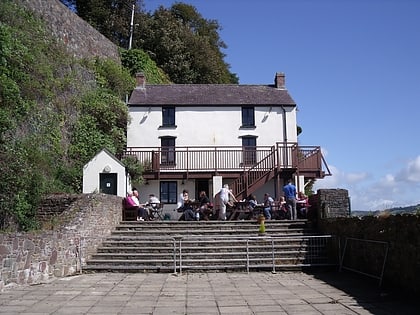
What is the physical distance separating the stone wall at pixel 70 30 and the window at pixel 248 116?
34.8 feet

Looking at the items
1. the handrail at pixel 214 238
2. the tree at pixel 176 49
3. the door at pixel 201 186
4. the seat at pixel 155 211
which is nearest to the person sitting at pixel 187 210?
the seat at pixel 155 211

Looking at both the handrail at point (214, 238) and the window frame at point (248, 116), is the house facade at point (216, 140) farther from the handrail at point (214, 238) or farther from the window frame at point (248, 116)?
the handrail at point (214, 238)

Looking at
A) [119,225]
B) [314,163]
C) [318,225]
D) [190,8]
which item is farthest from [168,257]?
[190,8]

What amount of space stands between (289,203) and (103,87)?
1587 cm

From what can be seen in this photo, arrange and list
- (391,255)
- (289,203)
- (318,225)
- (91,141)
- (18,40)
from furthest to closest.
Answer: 1. (91,141)
2. (18,40)
3. (289,203)
4. (318,225)
5. (391,255)

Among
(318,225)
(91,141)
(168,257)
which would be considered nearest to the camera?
(168,257)

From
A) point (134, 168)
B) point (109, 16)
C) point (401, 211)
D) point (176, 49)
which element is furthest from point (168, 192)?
point (109, 16)

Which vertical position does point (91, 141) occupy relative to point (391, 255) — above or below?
above

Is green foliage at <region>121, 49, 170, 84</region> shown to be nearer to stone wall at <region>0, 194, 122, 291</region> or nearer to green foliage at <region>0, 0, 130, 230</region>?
green foliage at <region>0, 0, 130, 230</region>

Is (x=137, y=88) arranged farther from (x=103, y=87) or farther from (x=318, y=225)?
(x=318, y=225)

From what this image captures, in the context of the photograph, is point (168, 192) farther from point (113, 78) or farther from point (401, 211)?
point (401, 211)

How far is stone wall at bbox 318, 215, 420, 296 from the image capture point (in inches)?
350

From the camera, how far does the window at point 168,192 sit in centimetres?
2594

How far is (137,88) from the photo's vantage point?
2969 cm
